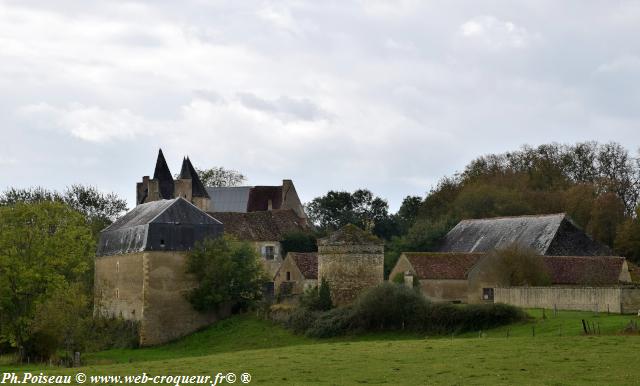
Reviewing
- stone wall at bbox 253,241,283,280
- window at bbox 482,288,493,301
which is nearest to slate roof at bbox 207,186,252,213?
stone wall at bbox 253,241,283,280

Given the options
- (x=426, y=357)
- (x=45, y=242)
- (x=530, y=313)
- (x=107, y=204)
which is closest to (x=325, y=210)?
(x=107, y=204)

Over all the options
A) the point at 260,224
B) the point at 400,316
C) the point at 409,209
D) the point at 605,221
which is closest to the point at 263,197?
the point at 409,209

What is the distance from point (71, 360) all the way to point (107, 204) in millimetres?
49080

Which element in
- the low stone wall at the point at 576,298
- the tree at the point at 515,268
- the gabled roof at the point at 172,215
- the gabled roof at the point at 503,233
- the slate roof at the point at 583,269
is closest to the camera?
the low stone wall at the point at 576,298

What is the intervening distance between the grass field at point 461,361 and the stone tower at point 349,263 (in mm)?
10554

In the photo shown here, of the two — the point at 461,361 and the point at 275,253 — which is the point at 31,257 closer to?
the point at 275,253

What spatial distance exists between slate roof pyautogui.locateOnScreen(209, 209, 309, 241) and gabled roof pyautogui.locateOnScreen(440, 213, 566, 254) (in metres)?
12.6

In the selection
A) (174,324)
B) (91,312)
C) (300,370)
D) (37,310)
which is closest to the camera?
(300,370)

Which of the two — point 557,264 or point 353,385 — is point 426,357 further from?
point 557,264

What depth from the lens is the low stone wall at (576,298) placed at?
1588 inches

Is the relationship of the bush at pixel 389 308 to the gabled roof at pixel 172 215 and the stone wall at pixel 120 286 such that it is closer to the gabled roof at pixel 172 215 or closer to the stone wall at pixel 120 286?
the stone wall at pixel 120 286

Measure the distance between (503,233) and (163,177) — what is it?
37.1 metres

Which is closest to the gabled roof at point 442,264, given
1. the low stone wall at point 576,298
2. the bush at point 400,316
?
the low stone wall at point 576,298

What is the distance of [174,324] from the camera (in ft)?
178
